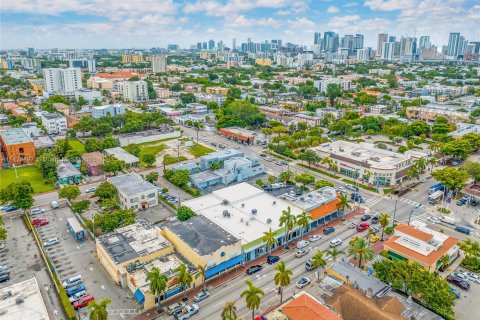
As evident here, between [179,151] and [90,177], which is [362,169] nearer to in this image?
[179,151]

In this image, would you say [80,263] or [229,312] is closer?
[229,312]

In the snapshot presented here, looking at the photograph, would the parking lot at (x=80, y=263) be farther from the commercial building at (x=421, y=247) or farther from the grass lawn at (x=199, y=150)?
the grass lawn at (x=199, y=150)

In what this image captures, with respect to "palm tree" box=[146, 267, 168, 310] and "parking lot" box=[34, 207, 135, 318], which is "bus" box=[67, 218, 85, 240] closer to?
"parking lot" box=[34, 207, 135, 318]

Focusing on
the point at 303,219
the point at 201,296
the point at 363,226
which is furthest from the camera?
the point at 363,226

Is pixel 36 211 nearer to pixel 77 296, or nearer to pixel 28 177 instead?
pixel 28 177

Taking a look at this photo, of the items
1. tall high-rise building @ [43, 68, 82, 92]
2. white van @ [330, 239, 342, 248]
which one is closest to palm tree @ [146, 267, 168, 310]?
white van @ [330, 239, 342, 248]

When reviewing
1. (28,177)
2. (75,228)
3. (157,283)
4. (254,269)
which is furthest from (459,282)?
(28,177)

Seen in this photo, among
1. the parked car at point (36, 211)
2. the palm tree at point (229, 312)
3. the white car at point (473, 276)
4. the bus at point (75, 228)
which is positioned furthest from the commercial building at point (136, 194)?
the white car at point (473, 276)
